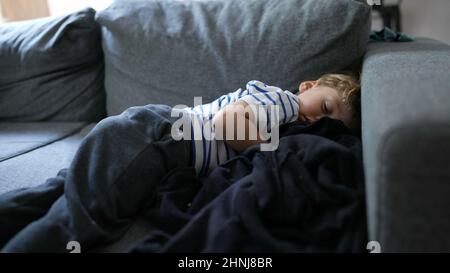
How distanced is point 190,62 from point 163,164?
52 cm

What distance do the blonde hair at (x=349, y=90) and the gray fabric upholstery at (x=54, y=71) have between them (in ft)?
2.98

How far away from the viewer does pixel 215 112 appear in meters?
1.03

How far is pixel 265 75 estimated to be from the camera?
1.20 m

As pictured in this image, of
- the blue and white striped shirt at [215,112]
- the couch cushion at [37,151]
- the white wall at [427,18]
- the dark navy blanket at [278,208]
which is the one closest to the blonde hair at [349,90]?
the blue and white striped shirt at [215,112]

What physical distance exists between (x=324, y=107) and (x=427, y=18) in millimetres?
1909

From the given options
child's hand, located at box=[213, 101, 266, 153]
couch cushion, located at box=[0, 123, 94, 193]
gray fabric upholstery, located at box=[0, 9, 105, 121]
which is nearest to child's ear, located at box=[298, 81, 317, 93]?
child's hand, located at box=[213, 101, 266, 153]

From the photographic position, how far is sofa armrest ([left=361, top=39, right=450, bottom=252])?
508 millimetres

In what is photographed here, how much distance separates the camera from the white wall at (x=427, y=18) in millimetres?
2279

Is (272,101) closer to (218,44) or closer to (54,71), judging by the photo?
(218,44)

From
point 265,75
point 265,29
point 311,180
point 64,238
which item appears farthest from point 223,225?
point 265,29

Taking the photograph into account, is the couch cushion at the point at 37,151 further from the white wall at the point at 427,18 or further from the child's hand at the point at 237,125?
the white wall at the point at 427,18
